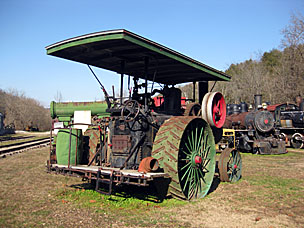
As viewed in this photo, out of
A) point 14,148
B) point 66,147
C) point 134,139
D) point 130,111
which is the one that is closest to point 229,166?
point 134,139

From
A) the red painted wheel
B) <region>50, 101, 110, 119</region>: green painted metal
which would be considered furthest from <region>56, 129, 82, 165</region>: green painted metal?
<region>50, 101, 110, 119</region>: green painted metal

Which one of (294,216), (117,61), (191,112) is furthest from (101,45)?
(294,216)

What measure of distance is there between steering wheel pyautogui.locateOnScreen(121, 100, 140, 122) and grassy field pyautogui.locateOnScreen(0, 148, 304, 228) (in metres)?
1.80

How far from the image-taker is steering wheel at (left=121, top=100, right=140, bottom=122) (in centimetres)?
618

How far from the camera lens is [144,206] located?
5707mm

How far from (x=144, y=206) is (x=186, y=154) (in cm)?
144

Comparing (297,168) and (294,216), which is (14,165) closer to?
(294,216)

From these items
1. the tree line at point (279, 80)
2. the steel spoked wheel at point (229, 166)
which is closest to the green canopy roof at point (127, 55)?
the steel spoked wheel at point (229, 166)

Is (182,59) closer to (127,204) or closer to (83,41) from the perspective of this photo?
(83,41)

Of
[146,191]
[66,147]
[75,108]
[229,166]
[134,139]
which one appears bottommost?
[146,191]

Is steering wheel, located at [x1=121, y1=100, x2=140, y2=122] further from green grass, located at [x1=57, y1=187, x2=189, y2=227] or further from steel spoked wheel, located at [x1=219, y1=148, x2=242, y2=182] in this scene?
steel spoked wheel, located at [x1=219, y1=148, x2=242, y2=182]

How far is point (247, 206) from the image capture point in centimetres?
599

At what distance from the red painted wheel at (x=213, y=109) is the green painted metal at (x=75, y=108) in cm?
1274

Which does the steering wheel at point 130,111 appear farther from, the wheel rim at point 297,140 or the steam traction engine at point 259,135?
the wheel rim at point 297,140
